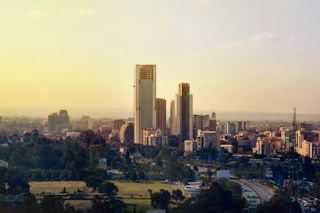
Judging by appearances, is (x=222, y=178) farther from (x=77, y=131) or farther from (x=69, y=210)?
(x=77, y=131)

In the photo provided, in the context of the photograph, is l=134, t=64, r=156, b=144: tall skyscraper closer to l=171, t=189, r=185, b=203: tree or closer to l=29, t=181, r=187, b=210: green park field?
l=29, t=181, r=187, b=210: green park field

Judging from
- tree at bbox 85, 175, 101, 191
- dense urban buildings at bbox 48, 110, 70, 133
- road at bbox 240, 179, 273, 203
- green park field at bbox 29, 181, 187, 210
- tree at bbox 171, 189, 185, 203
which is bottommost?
road at bbox 240, 179, 273, 203

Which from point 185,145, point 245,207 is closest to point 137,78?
point 185,145

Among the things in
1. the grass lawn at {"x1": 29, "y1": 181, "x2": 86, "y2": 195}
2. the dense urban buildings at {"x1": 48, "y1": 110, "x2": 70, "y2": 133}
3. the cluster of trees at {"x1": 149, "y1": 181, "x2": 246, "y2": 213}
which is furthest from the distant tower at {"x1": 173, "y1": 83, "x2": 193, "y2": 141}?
the cluster of trees at {"x1": 149, "y1": 181, "x2": 246, "y2": 213}

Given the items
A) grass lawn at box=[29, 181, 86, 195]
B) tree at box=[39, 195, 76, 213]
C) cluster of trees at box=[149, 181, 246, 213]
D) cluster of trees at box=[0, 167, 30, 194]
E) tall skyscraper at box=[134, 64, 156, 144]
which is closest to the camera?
tree at box=[39, 195, 76, 213]

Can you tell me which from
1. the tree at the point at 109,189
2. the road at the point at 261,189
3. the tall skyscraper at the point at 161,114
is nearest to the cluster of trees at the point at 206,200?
the road at the point at 261,189

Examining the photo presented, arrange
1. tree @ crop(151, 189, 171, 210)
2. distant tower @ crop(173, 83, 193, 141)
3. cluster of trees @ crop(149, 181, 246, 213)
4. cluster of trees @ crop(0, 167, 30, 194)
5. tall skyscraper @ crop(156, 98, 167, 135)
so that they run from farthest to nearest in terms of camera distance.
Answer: tall skyscraper @ crop(156, 98, 167, 135)
distant tower @ crop(173, 83, 193, 141)
cluster of trees @ crop(0, 167, 30, 194)
tree @ crop(151, 189, 171, 210)
cluster of trees @ crop(149, 181, 246, 213)
